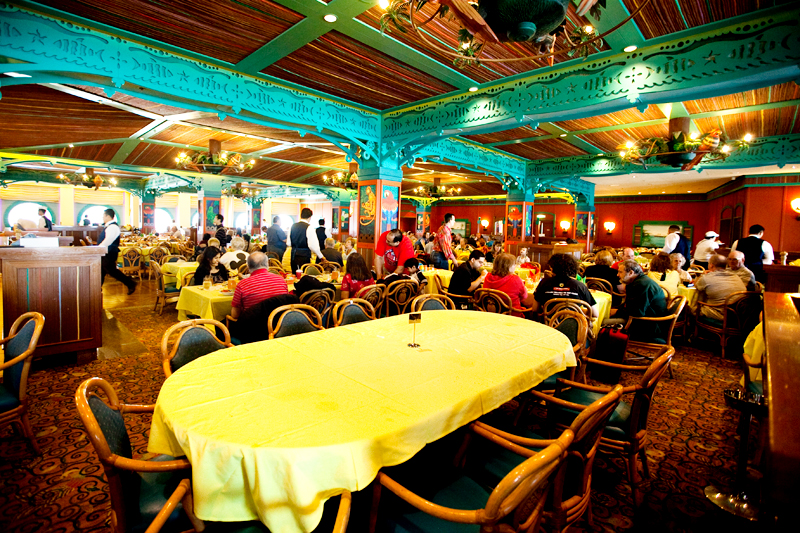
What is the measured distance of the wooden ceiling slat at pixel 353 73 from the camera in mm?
4309

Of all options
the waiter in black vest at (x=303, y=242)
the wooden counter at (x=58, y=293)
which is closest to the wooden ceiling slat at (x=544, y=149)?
the waiter in black vest at (x=303, y=242)

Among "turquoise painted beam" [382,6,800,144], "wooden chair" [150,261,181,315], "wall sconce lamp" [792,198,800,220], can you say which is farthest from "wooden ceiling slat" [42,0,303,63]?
"wall sconce lamp" [792,198,800,220]

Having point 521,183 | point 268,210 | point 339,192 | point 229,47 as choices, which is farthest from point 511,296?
point 268,210

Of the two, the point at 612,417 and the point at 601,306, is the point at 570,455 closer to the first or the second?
the point at 612,417

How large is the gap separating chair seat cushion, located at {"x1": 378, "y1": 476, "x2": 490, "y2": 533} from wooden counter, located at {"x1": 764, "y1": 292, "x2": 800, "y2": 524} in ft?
3.13

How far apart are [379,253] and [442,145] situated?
3.43m

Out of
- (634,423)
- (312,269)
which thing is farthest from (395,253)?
(634,423)

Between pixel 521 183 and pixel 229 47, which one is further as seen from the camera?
pixel 521 183

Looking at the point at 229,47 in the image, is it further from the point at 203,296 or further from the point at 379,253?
the point at 379,253

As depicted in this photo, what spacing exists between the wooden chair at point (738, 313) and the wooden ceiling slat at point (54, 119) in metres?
9.42

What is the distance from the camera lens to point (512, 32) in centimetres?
165

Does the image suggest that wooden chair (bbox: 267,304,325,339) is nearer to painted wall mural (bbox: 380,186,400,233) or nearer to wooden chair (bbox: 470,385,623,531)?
wooden chair (bbox: 470,385,623,531)

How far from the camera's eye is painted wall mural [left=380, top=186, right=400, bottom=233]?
7.18 meters

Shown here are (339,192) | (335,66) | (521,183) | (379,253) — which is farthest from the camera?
(339,192)
